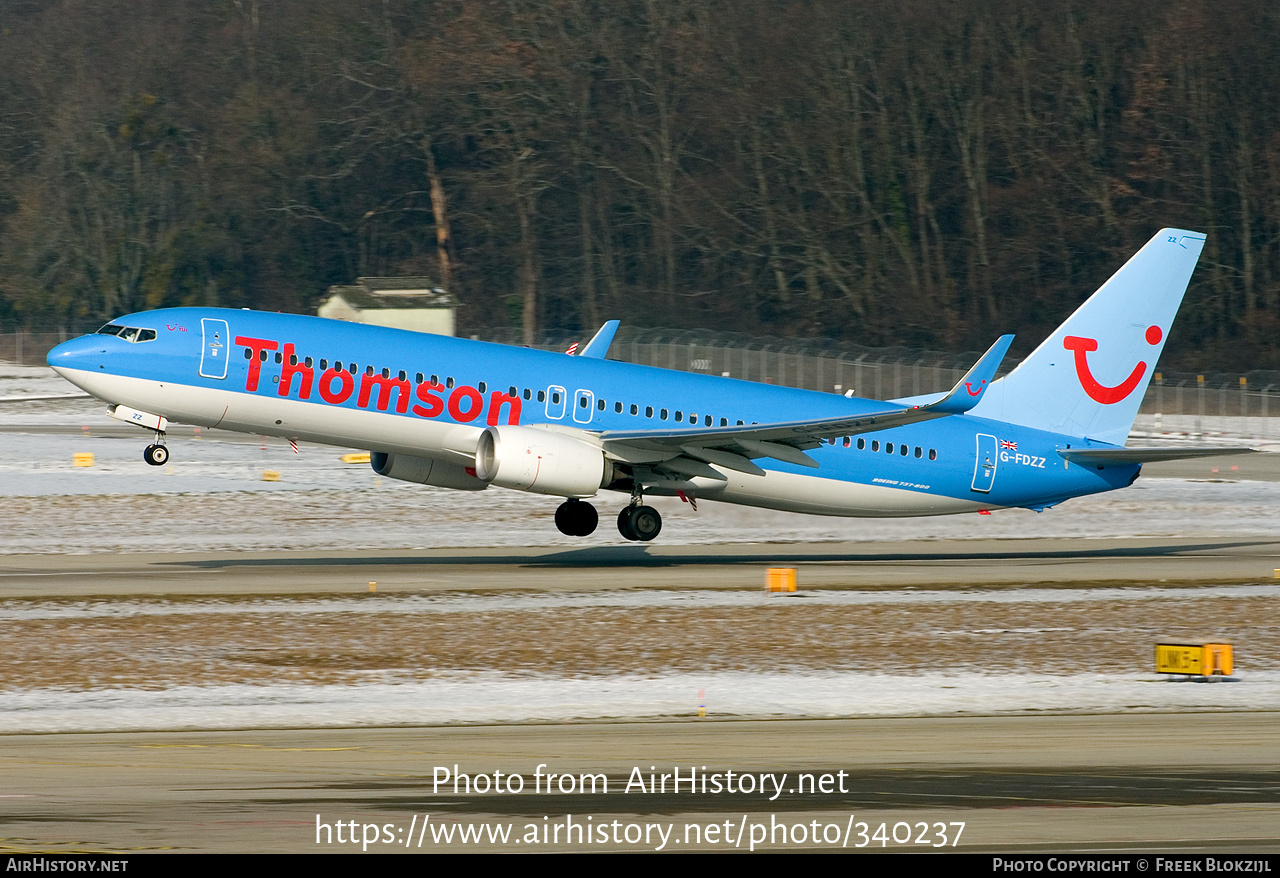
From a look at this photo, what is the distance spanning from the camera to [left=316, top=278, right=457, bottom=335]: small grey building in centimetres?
8038

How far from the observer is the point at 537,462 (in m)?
31.0

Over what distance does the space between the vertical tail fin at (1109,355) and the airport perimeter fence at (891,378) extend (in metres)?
27.8

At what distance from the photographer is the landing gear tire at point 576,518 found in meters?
Answer: 34.6

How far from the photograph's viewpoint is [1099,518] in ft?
138

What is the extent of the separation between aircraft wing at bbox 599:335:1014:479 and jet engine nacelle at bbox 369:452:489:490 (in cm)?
324

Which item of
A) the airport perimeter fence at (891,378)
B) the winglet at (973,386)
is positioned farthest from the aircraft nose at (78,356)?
the airport perimeter fence at (891,378)

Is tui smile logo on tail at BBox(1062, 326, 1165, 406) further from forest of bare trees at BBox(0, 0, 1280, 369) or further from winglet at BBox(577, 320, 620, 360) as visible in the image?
forest of bare trees at BBox(0, 0, 1280, 369)

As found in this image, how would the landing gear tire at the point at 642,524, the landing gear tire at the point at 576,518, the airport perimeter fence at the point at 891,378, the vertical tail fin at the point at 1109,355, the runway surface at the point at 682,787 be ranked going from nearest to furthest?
the runway surface at the point at 682,787, the landing gear tire at the point at 642,524, the landing gear tire at the point at 576,518, the vertical tail fin at the point at 1109,355, the airport perimeter fence at the point at 891,378

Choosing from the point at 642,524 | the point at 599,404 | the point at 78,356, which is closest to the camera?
the point at 78,356

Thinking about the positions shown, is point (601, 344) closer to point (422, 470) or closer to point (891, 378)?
point (422, 470)

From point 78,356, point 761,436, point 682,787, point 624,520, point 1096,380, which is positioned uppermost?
point 78,356

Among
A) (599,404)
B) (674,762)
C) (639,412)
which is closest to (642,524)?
(639,412)

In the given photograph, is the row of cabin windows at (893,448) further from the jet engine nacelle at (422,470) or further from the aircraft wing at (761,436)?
the jet engine nacelle at (422,470)

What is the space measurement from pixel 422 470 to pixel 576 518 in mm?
3453
